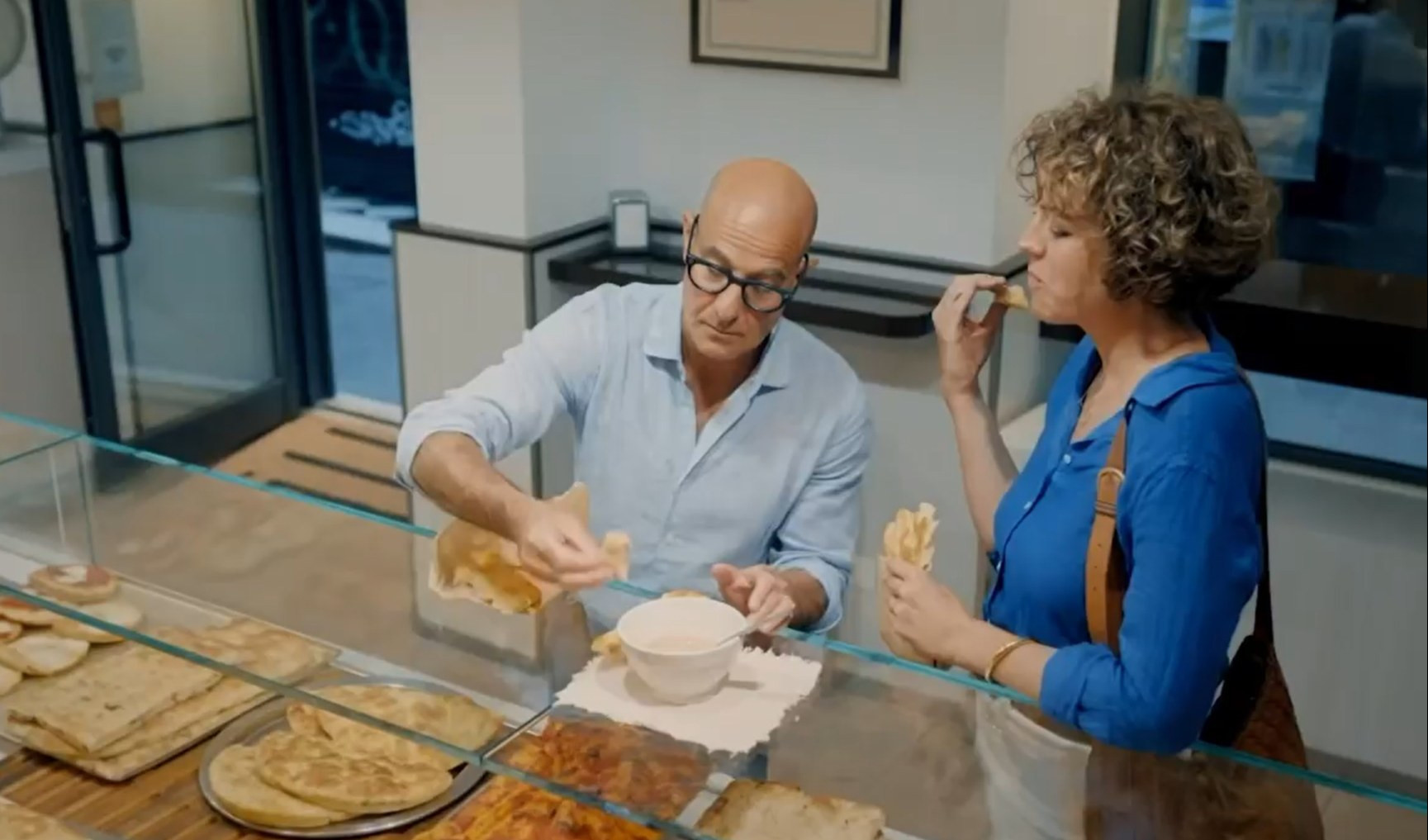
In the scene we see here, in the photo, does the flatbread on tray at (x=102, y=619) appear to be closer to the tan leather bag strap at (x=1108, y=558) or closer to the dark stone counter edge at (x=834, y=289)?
the tan leather bag strap at (x=1108, y=558)

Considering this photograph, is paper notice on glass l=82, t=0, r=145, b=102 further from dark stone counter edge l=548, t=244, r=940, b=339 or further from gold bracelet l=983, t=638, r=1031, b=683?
gold bracelet l=983, t=638, r=1031, b=683

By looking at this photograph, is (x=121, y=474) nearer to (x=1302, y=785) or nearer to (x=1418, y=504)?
(x=1302, y=785)

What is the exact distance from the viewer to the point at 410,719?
1.58 m

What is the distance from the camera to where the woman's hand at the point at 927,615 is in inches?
58.5

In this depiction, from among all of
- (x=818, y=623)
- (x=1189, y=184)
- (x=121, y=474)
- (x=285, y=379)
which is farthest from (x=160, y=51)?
(x=1189, y=184)

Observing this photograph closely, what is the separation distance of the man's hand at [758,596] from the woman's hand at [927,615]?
0.14 meters

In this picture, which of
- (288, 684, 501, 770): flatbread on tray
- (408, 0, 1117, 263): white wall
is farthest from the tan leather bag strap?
(408, 0, 1117, 263): white wall

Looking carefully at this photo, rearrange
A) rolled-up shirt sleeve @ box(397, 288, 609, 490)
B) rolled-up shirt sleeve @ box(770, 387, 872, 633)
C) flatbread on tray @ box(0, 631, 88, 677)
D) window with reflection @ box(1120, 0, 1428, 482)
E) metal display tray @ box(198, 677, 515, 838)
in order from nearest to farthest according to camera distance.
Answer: metal display tray @ box(198, 677, 515, 838)
flatbread on tray @ box(0, 631, 88, 677)
rolled-up shirt sleeve @ box(397, 288, 609, 490)
rolled-up shirt sleeve @ box(770, 387, 872, 633)
window with reflection @ box(1120, 0, 1428, 482)

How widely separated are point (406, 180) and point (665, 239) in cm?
365

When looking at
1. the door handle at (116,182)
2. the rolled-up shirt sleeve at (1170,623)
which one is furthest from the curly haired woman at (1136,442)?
the door handle at (116,182)

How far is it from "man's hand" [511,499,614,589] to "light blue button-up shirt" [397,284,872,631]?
1.29ft

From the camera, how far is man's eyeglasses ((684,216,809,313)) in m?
1.98

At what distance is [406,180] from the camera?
7.30m

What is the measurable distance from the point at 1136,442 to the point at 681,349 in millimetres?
857
